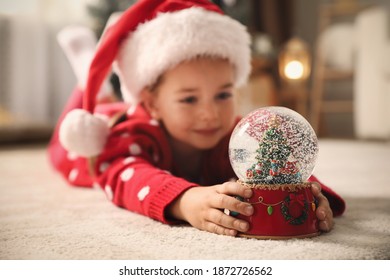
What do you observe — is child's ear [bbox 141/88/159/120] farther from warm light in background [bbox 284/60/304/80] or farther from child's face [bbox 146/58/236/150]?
warm light in background [bbox 284/60/304/80]

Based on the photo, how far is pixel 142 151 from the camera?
902mm

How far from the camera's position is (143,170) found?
0.79 meters

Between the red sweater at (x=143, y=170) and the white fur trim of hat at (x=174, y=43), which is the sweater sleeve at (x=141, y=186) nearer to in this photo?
A: the red sweater at (x=143, y=170)

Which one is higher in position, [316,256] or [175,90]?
[175,90]

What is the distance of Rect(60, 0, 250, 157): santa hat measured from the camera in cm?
91

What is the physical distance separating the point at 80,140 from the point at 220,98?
30cm

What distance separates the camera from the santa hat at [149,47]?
2.97 ft

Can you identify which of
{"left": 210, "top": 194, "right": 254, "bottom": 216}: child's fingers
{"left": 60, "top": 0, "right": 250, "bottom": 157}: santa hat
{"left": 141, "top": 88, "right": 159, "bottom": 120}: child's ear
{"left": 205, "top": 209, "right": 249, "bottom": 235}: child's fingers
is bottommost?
{"left": 205, "top": 209, "right": 249, "bottom": 235}: child's fingers

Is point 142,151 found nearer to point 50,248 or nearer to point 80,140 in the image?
point 80,140

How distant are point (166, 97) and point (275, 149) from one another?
38 cm

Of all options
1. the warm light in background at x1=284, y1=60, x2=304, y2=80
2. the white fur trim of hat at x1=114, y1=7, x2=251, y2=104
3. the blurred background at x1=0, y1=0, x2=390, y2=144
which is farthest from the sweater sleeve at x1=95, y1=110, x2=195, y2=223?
the warm light in background at x1=284, y1=60, x2=304, y2=80

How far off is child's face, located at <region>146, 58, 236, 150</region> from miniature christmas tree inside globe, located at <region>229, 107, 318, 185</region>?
26cm
